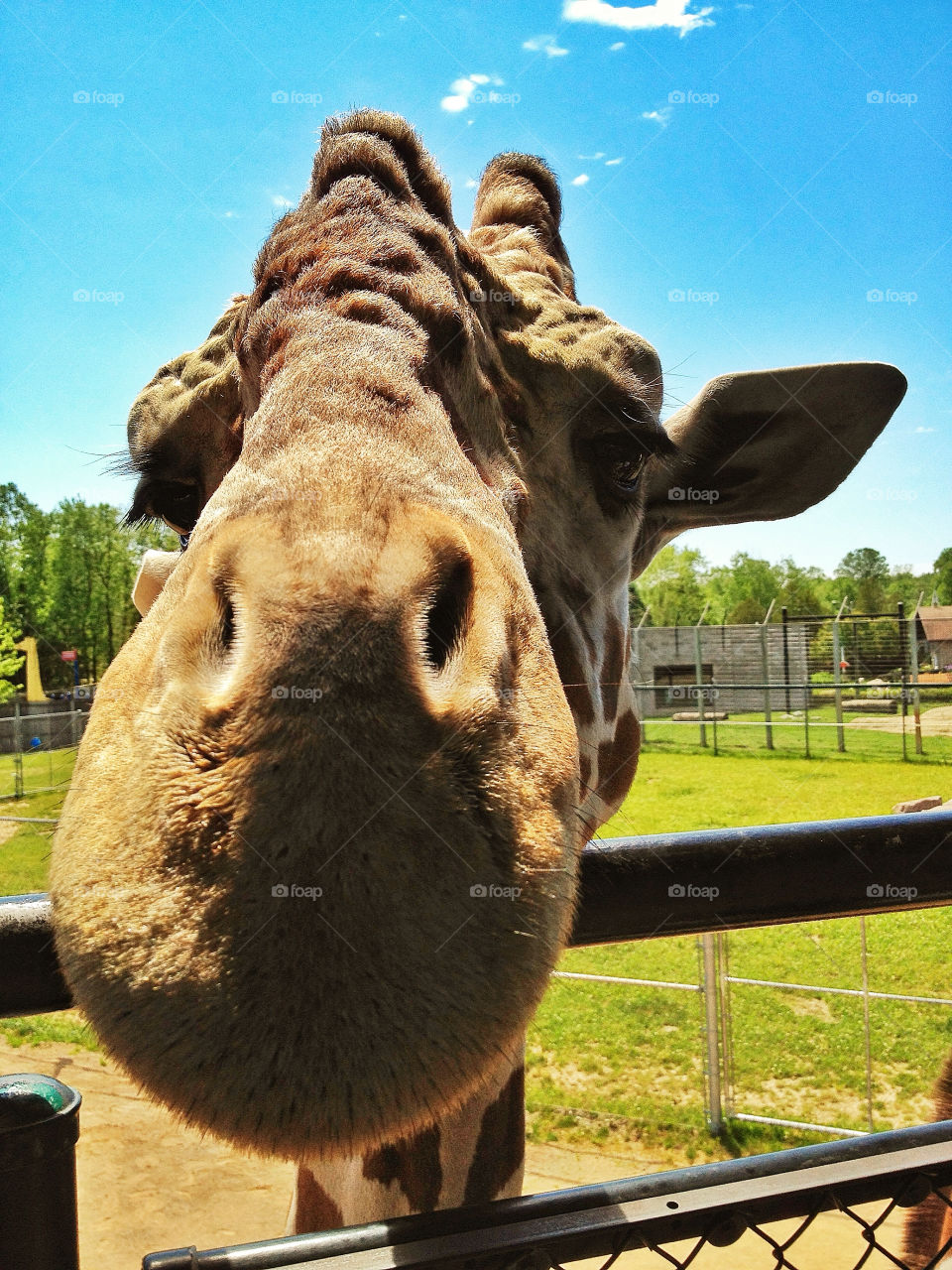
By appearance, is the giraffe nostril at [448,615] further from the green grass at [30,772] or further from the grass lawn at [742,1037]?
the green grass at [30,772]

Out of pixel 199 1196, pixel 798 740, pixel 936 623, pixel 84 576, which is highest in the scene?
pixel 84 576

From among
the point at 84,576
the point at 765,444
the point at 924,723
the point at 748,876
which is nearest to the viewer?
the point at 748,876

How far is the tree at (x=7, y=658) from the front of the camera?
33041 millimetres

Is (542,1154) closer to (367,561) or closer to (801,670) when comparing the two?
(367,561)

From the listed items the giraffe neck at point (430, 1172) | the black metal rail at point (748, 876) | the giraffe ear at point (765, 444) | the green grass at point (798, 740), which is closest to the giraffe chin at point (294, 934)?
the black metal rail at point (748, 876)

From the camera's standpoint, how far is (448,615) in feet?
4.39

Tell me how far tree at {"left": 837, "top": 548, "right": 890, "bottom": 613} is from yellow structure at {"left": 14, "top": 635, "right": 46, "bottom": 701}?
75.3 m

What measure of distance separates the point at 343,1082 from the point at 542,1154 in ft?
33.3

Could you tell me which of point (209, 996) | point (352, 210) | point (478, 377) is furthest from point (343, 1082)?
point (352, 210)

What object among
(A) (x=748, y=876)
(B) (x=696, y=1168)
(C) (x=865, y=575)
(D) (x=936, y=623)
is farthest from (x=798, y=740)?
(C) (x=865, y=575)

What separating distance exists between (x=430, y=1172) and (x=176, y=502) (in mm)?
2020

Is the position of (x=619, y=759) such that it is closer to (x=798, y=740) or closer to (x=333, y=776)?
(x=333, y=776)

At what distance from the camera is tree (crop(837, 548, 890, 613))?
9169 centimetres

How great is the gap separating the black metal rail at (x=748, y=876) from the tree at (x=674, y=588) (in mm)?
85840
